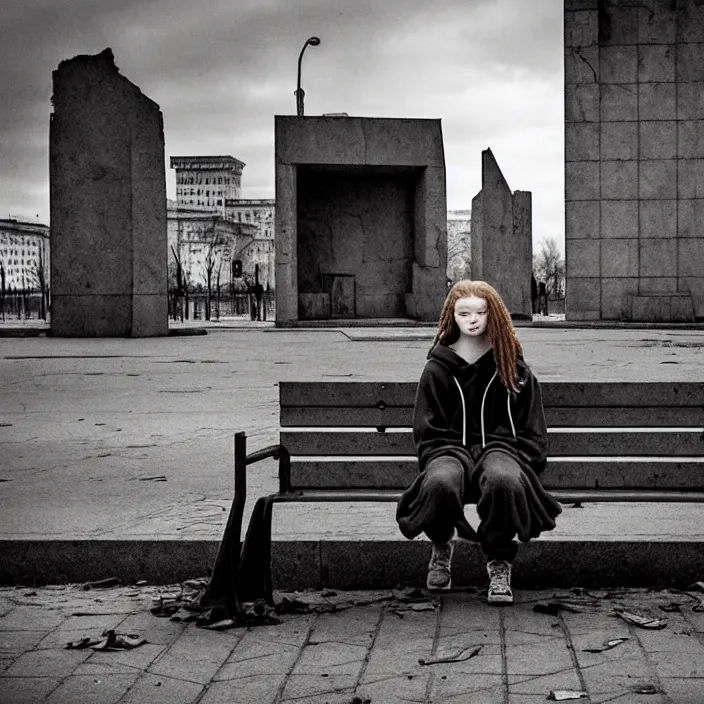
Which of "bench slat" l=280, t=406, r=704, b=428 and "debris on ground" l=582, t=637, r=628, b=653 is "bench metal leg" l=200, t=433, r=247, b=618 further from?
"debris on ground" l=582, t=637, r=628, b=653

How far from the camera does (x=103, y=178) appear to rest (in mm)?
23391

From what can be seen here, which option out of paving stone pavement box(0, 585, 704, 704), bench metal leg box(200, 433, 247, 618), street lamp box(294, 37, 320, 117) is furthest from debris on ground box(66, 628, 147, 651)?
street lamp box(294, 37, 320, 117)

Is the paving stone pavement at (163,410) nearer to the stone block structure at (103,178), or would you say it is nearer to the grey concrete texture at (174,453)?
the grey concrete texture at (174,453)

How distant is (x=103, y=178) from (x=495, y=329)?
19.5 m

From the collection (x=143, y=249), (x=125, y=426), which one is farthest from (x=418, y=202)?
(x=125, y=426)

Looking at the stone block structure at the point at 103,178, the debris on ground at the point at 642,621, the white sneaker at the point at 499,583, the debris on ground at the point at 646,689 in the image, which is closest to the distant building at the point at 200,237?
the stone block structure at the point at 103,178

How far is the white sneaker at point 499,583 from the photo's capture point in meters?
4.70

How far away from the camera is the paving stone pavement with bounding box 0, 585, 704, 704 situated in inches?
A: 148

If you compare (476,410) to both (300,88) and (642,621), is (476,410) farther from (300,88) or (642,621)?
(300,88)

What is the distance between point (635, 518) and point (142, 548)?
2255 mm

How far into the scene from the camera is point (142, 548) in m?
5.22

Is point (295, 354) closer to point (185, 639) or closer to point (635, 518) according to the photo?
point (635, 518)

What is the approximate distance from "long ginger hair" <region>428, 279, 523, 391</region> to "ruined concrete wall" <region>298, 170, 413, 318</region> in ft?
95.5

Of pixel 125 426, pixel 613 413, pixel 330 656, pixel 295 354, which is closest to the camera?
pixel 330 656
